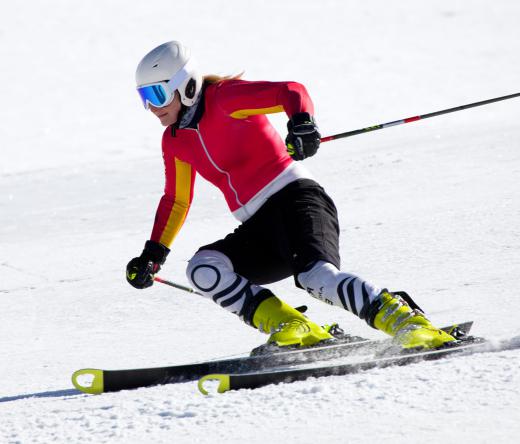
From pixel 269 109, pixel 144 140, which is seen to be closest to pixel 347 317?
pixel 269 109

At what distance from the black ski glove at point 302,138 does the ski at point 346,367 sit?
0.87 m

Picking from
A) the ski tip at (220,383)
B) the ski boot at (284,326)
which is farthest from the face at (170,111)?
the ski tip at (220,383)

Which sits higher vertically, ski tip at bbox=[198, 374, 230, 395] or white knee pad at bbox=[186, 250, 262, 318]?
white knee pad at bbox=[186, 250, 262, 318]

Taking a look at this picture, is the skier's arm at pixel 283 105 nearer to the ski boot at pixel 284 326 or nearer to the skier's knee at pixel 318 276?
the skier's knee at pixel 318 276

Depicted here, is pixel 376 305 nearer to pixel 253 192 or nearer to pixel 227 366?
pixel 227 366

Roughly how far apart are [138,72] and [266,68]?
10953 mm

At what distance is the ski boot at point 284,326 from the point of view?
4.20m

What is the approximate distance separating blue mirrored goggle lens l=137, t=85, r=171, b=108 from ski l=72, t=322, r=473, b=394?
118cm

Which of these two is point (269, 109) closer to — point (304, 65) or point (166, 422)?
point (166, 422)

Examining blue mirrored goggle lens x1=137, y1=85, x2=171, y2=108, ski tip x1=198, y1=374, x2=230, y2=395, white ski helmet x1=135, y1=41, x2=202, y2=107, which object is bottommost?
ski tip x1=198, y1=374, x2=230, y2=395

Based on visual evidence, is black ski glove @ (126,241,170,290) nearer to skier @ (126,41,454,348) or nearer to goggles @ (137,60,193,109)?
skier @ (126,41,454,348)

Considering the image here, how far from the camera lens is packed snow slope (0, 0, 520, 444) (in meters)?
3.40

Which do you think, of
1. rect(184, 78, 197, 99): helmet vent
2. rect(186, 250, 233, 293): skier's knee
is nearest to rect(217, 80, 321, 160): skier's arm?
rect(184, 78, 197, 99): helmet vent

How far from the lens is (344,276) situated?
4.10 meters
